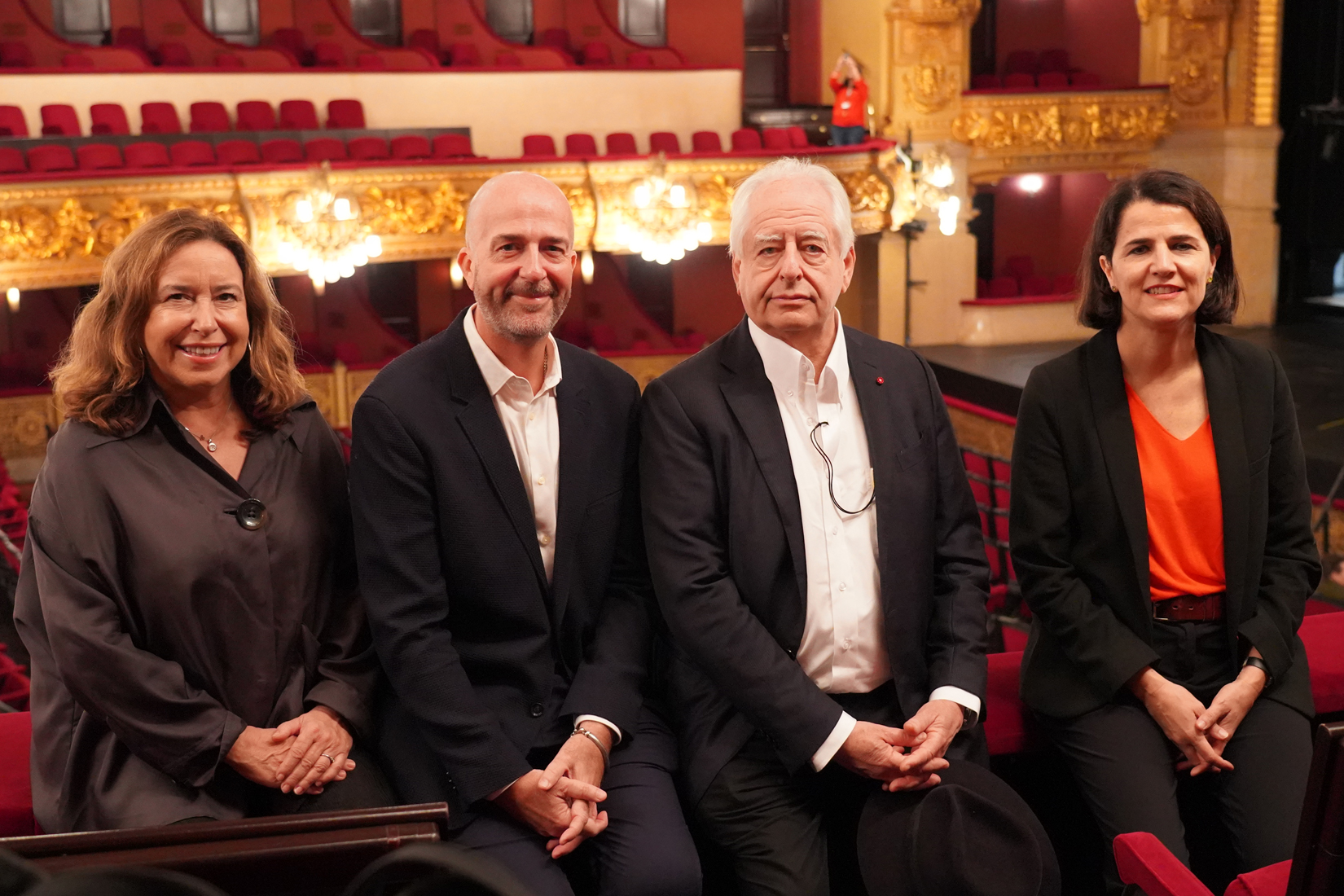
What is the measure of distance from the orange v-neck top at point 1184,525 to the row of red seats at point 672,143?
26.5 ft

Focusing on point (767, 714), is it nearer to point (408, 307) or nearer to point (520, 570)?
point (520, 570)

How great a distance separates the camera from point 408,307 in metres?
11.2

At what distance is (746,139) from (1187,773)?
894cm

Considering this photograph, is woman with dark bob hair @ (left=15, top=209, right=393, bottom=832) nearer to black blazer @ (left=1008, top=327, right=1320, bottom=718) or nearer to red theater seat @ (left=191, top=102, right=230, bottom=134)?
black blazer @ (left=1008, top=327, right=1320, bottom=718)

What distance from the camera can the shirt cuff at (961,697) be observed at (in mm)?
1784

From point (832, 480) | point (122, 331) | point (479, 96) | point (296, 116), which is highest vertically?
point (479, 96)

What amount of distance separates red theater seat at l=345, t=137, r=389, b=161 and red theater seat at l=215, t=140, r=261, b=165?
27.2 inches

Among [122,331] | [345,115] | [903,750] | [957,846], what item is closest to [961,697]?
[903,750]

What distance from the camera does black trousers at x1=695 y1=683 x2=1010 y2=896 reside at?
1.68 m

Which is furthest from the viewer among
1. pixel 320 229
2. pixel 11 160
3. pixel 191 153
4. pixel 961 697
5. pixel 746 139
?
pixel 746 139

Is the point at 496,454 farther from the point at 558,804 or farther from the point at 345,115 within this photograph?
the point at 345,115

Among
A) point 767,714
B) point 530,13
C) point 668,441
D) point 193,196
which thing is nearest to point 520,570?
point 668,441

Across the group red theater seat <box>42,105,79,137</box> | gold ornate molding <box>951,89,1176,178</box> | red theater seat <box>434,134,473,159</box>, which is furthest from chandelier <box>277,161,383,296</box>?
gold ornate molding <box>951,89,1176,178</box>

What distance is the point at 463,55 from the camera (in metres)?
11.2
